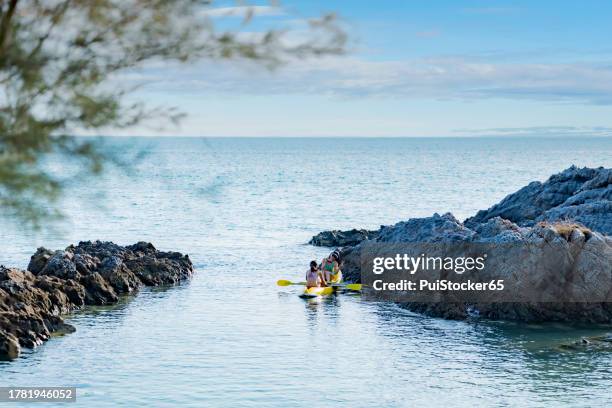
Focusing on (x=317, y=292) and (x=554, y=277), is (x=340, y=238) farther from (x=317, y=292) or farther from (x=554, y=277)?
(x=554, y=277)

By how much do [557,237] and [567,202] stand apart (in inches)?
428

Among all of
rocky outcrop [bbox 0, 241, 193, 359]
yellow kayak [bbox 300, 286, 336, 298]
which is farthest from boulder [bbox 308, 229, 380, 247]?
yellow kayak [bbox 300, 286, 336, 298]

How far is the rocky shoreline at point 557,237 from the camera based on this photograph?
33344 mm

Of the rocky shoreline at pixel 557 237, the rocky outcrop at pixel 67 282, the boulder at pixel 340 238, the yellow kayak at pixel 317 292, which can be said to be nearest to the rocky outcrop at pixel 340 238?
the boulder at pixel 340 238

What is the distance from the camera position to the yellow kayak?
38.7 m

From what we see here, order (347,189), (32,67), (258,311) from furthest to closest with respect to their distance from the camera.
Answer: (347,189)
(258,311)
(32,67)

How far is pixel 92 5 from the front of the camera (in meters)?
11.0

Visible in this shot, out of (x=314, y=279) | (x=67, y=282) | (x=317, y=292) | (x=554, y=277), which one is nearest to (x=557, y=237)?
(x=554, y=277)

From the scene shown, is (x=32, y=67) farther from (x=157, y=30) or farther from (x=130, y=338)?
(x=130, y=338)

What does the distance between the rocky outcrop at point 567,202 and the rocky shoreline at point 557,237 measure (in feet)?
0.15

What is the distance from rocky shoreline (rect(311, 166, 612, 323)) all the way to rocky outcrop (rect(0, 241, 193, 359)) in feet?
30.6

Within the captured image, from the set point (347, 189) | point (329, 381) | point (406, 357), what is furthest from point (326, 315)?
point (347, 189)

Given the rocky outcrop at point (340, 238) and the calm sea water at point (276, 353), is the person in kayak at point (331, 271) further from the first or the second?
the rocky outcrop at point (340, 238)

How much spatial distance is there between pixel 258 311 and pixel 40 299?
8235 mm
